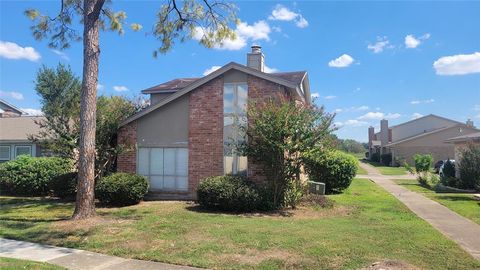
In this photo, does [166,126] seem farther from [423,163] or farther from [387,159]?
[387,159]

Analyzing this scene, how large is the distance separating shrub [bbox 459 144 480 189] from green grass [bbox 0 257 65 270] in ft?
62.1

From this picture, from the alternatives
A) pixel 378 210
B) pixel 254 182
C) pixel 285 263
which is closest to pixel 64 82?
pixel 254 182

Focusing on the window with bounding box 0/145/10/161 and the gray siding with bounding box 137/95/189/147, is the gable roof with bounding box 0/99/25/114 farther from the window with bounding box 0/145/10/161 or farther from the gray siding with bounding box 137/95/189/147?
the gray siding with bounding box 137/95/189/147

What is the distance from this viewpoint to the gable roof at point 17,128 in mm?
27597

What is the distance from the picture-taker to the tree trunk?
11.9m

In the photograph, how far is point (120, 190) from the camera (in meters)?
15.0

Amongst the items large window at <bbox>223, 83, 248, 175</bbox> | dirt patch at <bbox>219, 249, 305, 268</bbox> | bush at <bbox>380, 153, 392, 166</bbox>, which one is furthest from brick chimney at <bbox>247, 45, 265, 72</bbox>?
bush at <bbox>380, 153, 392, 166</bbox>

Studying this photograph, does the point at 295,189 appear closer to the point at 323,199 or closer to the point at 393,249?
the point at 323,199

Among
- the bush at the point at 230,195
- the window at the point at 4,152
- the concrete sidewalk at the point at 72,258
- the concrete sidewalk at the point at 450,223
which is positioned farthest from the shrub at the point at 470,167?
the window at the point at 4,152

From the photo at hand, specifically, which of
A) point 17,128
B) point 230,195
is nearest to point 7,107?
point 17,128

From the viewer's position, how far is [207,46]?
1530cm

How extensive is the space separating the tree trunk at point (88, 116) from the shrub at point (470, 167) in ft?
55.1

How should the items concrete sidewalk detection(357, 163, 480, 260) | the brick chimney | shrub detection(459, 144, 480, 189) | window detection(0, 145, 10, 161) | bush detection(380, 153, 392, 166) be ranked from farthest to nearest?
bush detection(380, 153, 392, 166), window detection(0, 145, 10, 161), shrub detection(459, 144, 480, 189), the brick chimney, concrete sidewalk detection(357, 163, 480, 260)

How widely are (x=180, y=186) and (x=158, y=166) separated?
1190 mm
